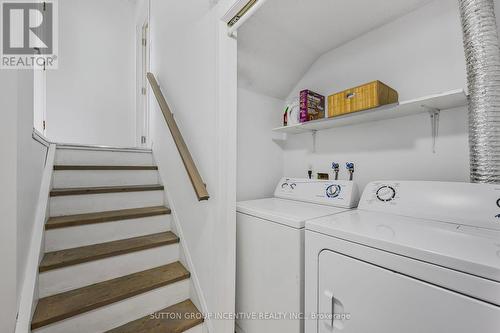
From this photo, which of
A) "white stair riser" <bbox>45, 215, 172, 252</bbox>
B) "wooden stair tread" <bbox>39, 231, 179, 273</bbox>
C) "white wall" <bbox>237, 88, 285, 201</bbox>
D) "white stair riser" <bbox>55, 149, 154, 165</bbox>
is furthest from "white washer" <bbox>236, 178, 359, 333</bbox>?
"white stair riser" <bbox>55, 149, 154, 165</bbox>

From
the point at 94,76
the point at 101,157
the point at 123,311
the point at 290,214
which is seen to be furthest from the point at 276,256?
the point at 94,76

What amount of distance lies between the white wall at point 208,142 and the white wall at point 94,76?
6.90 ft

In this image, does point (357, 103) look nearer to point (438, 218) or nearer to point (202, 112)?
point (438, 218)

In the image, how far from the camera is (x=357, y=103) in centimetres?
130

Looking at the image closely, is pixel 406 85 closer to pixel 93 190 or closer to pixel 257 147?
pixel 257 147

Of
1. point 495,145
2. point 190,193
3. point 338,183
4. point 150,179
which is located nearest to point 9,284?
point 190,193

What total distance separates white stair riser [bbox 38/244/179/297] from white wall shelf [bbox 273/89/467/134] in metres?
1.46

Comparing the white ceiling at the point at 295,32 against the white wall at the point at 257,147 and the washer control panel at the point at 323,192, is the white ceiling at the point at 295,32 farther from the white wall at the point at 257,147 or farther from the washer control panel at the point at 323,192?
the washer control panel at the point at 323,192

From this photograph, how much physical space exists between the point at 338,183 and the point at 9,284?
1771 mm

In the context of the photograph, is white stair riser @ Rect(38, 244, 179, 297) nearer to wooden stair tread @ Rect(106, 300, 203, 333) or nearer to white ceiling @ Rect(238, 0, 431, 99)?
wooden stair tread @ Rect(106, 300, 203, 333)

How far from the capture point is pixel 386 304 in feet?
2.38

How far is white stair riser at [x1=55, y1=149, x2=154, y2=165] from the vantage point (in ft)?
6.61

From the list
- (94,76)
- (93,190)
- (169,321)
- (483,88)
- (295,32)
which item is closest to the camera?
(483,88)

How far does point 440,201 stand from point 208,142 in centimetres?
128
